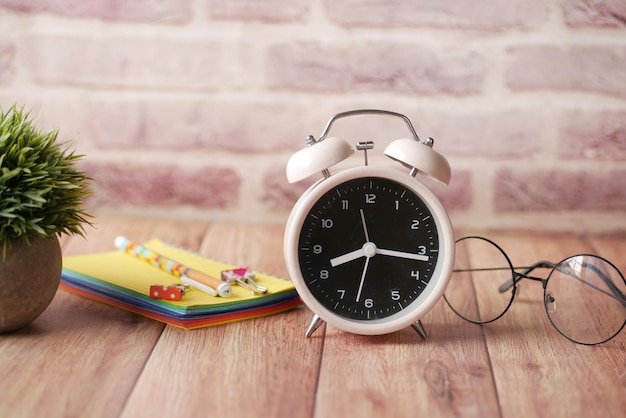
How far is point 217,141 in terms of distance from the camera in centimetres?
191

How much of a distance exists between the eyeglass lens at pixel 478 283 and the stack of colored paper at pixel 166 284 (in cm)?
28

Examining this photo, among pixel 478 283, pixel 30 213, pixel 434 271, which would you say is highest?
pixel 30 213

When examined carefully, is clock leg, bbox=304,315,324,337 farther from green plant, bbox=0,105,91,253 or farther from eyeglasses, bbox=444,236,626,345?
green plant, bbox=0,105,91,253

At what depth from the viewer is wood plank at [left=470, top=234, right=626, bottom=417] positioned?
3.65 ft

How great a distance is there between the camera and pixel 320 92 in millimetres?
1866

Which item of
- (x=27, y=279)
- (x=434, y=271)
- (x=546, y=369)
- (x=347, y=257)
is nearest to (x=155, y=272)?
(x=27, y=279)

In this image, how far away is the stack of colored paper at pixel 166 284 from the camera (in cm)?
134

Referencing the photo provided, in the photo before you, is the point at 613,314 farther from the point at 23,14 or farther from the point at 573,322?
the point at 23,14

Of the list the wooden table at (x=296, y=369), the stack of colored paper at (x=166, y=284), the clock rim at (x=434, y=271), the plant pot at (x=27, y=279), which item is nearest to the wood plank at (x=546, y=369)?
the wooden table at (x=296, y=369)

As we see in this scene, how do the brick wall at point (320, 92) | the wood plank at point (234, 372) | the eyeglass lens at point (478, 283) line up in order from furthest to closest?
the brick wall at point (320, 92) < the eyeglass lens at point (478, 283) < the wood plank at point (234, 372)

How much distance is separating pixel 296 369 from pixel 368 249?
0.21 m

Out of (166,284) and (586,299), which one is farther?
(166,284)

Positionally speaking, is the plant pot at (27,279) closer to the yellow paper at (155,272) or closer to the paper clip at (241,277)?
the yellow paper at (155,272)

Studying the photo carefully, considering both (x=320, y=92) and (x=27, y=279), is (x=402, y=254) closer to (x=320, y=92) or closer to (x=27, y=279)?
(x=27, y=279)
